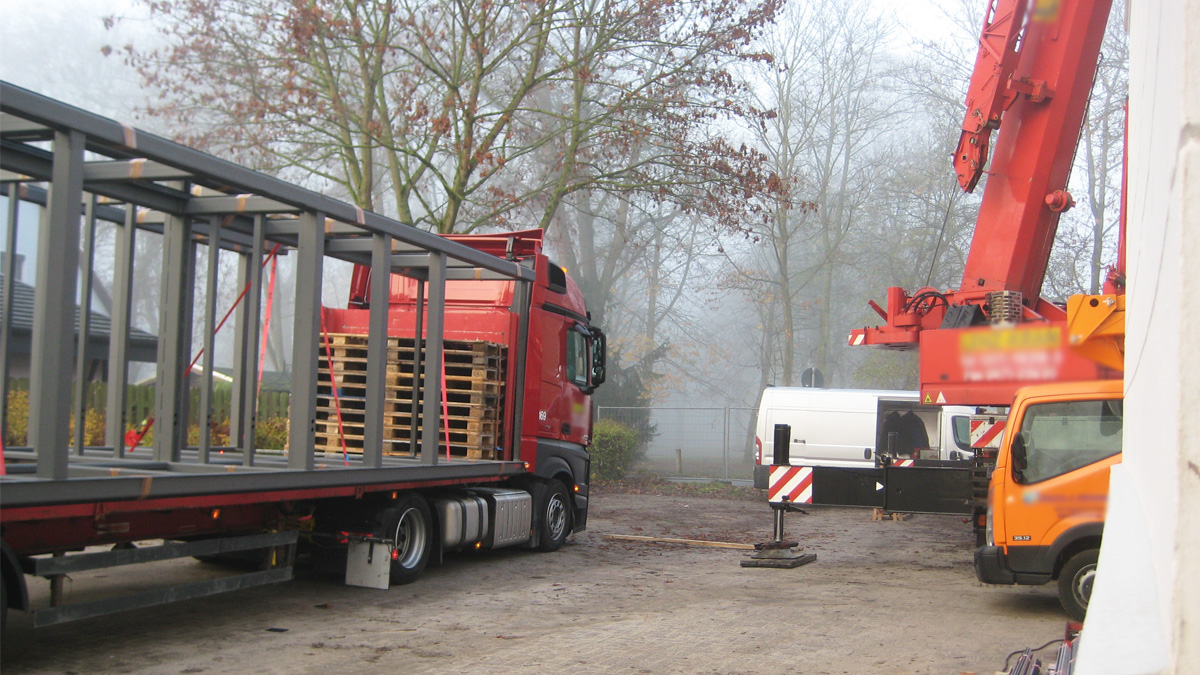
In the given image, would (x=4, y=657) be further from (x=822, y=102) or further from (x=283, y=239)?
(x=822, y=102)

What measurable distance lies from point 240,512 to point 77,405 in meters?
1.53

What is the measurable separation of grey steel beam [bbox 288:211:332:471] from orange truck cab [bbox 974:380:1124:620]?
515cm

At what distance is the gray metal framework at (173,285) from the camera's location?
475 cm

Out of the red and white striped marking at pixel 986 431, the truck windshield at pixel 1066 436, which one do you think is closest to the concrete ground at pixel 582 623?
the truck windshield at pixel 1066 436

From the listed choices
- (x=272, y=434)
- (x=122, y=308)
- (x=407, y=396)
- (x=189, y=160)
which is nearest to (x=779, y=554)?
(x=407, y=396)

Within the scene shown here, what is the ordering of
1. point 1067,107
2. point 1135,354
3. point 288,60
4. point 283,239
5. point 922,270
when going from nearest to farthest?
point 1135,354 → point 283,239 → point 1067,107 → point 288,60 → point 922,270

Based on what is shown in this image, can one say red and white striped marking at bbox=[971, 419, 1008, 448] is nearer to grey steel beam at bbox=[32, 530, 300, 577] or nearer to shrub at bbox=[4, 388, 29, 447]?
grey steel beam at bbox=[32, 530, 300, 577]

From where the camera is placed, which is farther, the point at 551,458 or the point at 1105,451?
the point at 551,458

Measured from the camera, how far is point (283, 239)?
7.37 m

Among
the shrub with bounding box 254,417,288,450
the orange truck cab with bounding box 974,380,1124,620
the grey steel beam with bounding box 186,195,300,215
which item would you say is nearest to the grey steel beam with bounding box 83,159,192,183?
the grey steel beam with bounding box 186,195,300,215

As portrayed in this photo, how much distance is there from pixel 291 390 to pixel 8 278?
1825mm

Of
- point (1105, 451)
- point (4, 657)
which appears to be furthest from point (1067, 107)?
point (4, 657)

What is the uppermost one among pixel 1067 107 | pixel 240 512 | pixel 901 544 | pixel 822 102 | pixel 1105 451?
pixel 822 102

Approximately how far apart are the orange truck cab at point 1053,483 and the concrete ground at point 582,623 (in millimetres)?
404
